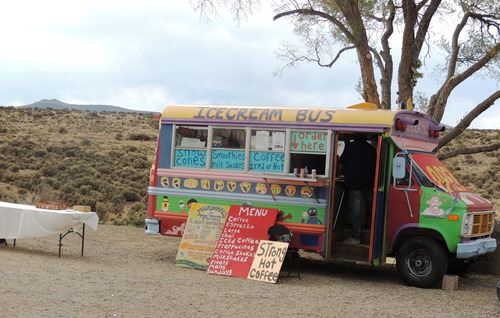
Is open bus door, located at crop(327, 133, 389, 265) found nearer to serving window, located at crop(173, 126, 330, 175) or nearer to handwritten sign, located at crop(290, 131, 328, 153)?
handwritten sign, located at crop(290, 131, 328, 153)

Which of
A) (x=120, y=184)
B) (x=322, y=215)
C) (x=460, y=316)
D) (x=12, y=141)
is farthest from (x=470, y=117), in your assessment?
(x=12, y=141)

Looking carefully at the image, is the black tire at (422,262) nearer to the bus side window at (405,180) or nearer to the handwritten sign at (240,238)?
the bus side window at (405,180)

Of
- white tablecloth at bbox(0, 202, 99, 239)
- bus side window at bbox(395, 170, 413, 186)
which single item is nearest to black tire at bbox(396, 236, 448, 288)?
bus side window at bbox(395, 170, 413, 186)

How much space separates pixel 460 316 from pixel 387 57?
893 centimetres

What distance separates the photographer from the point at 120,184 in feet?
97.7

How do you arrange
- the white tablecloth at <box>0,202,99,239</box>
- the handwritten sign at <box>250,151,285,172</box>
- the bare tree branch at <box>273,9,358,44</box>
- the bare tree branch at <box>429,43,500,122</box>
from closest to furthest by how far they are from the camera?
the handwritten sign at <box>250,151,285,172</box>
the white tablecloth at <box>0,202,99,239</box>
the bare tree branch at <box>429,43,500,122</box>
the bare tree branch at <box>273,9,358,44</box>

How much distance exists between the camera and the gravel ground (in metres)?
8.14

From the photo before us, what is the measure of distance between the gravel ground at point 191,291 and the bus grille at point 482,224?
0.85 m

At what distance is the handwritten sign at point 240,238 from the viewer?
1111 cm

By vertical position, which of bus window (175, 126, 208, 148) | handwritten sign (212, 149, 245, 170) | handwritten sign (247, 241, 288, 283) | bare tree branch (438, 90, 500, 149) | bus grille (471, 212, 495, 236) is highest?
bare tree branch (438, 90, 500, 149)

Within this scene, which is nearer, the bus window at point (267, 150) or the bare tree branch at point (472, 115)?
the bus window at point (267, 150)

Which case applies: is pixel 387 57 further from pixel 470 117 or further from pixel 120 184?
pixel 120 184

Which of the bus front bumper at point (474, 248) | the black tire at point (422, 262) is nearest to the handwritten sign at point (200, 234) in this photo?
the black tire at point (422, 262)

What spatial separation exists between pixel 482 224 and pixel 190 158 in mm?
4630
